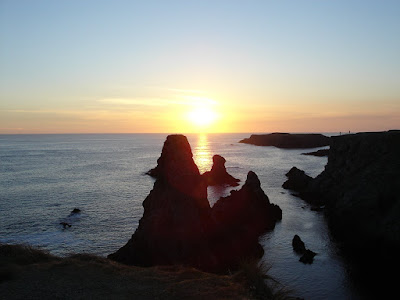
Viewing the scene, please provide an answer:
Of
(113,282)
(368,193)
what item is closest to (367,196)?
(368,193)

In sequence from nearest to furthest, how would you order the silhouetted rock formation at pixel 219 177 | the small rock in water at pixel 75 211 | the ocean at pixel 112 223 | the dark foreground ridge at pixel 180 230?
1. the dark foreground ridge at pixel 180 230
2. the ocean at pixel 112 223
3. the small rock in water at pixel 75 211
4. the silhouetted rock formation at pixel 219 177

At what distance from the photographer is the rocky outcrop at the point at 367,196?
134 feet

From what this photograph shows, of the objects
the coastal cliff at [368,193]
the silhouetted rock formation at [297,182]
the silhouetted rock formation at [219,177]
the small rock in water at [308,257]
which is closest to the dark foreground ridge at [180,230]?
the small rock in water at [308,257]

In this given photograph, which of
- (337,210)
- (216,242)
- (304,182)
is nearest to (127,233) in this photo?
(216,242)

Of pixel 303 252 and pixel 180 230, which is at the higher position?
pixel 180 230

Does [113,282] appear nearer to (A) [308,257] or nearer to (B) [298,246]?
(A) [308,257]

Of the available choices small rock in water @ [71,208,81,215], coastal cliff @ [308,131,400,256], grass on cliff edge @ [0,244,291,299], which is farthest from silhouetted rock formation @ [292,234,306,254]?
small rock in water @ [71,208,81,215]

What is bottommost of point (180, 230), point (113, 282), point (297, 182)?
point (297, 182)

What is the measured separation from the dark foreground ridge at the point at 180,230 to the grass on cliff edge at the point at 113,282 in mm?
11327

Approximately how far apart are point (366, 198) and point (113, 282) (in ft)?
145

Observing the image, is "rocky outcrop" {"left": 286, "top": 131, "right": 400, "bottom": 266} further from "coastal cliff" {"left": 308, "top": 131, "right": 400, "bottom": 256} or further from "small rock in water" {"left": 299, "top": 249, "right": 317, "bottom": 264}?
"small rock in water" {"left": 299, "top": 249, "right": 317, "bottom": 264}

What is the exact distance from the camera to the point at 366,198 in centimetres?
4909

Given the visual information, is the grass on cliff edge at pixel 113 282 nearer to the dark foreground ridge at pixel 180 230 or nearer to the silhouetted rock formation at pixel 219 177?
the dark foreground ridge at pixel 180 230

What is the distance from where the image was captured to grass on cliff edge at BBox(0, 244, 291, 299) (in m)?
17.3
